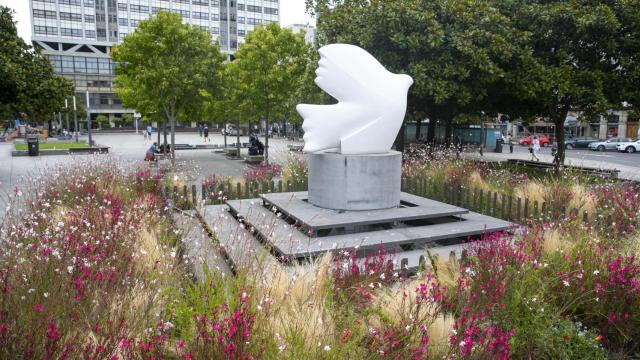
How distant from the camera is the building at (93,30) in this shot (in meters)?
70.3

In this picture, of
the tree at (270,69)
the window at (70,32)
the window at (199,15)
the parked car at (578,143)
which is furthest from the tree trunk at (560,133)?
the window at (70,32)

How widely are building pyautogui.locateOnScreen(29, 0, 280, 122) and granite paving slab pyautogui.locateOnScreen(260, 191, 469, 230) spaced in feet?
228

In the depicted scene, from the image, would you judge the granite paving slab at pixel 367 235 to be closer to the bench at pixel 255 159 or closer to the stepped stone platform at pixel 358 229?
the stepped stone platform at pixel 358 229

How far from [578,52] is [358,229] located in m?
13.1

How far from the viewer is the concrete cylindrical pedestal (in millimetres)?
8461

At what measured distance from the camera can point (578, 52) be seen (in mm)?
16250

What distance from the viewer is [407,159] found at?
50.2 feet

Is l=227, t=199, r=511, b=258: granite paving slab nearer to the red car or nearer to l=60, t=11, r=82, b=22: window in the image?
the red car

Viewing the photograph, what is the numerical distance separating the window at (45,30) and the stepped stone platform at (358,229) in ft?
251

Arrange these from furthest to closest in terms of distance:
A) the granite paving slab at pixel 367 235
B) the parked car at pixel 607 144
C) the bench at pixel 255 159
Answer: the parked car at pixel 607 144, the bench at pixel 255 159, the granite paving slab at pixel 367 235

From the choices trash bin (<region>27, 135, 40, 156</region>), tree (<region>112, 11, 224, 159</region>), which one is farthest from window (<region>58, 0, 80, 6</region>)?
tree (<region>112, 11, 224, 159</region>)

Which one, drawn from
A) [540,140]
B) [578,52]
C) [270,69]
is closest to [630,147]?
[540,140]

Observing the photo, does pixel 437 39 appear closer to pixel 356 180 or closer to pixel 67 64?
pixel 356 180

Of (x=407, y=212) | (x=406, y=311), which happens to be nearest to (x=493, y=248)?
(x=406, y=311)
